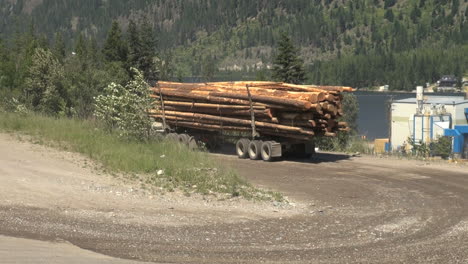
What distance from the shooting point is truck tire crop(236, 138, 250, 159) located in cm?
2652

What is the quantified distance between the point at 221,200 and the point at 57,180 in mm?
3376

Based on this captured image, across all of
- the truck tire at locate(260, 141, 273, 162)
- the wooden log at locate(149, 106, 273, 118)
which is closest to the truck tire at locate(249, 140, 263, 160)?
the truck tire at locate(260, 141, 273, 162)

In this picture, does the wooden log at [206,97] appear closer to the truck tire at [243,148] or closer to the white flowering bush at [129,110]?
the truck tire at [243,148]

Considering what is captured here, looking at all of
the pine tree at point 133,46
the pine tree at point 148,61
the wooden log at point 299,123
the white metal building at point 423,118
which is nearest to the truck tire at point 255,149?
the wooden log at point 299,123

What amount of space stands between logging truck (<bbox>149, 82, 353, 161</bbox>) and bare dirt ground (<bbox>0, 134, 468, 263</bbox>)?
5164mm

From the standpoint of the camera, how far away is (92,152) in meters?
18.6

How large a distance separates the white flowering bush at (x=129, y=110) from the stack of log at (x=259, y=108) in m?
3.11

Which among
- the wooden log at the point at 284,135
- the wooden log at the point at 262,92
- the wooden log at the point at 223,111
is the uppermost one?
the wooden log at the point at 262,92

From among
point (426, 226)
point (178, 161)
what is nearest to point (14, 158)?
point (178, 161)

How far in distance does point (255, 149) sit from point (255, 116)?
3.86 feet

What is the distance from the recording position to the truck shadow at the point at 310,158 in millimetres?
25969

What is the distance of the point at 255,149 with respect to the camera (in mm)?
26094

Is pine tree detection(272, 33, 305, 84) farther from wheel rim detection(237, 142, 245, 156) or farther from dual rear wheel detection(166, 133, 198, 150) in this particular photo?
wheel rim detection(237, 142, 245, 156)

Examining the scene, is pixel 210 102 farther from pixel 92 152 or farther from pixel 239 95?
pixel 92 152
